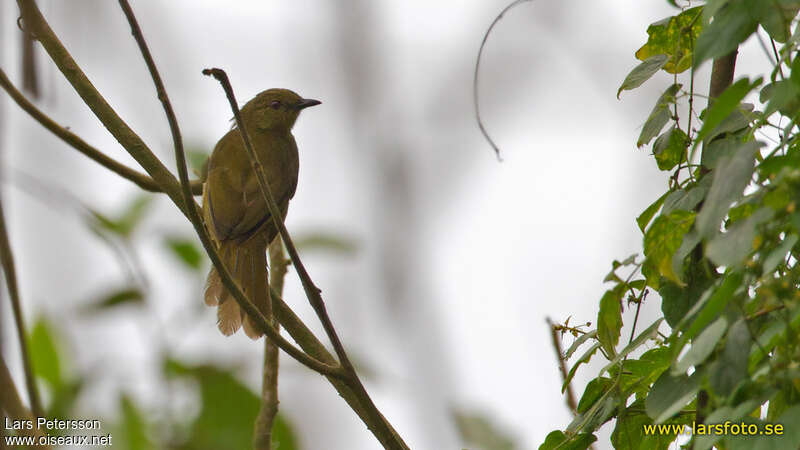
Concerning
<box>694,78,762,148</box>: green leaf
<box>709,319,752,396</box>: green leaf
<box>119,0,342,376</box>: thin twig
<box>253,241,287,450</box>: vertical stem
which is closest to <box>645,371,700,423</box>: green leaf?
<box>709,319,752,396</box>: green leaf

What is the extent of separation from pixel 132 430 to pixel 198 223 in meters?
1.46

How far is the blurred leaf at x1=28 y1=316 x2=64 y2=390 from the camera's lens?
384cm

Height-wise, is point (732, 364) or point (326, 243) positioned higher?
point (326, 243)

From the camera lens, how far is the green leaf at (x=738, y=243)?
131 centimetres

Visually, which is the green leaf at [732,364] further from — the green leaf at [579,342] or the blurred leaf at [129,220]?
the blurred leaf at [129,220]

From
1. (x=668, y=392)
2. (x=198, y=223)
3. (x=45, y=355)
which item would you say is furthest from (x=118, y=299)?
(x=668, y=392)

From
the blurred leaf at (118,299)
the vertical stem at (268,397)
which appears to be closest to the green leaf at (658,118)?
the vertical stem at (268,397)

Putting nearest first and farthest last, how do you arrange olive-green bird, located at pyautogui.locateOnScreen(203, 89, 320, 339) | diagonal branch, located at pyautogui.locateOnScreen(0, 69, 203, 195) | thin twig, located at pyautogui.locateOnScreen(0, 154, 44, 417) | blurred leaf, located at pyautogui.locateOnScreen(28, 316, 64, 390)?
1. thin twig, located at pyautogui.locateOnScreen(0, 154, 44, 417)
2. diagonal branch, located at pyautogui.locateOnScreen(0, 69, 203, 195)
3. olive-green bird, located at pyautogui.locateOnScreen(203, 89, 320, 339)
4. blurred leaf, located at pyautogui.locateOnScreen(28, 316, 64, 390)

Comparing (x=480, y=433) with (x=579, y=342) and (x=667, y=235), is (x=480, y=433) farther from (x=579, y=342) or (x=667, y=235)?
(x=667, y=235)

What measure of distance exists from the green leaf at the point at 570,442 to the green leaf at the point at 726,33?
0.84m

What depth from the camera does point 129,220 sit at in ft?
12.8

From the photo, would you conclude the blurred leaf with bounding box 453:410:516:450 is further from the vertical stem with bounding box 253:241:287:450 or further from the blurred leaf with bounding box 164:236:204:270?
the blurred leaf with bounding box 164:236:204:270

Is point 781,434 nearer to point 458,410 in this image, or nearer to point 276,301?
point 276,301

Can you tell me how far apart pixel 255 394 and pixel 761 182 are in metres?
2.25
